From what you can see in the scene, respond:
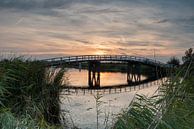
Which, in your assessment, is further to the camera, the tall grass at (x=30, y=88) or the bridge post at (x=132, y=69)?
the bridge post at (x=132, y=69)

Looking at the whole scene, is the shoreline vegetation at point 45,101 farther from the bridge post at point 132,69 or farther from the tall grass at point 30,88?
the bridge post at point 132,69

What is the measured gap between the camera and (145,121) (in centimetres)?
634

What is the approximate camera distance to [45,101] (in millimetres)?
13250

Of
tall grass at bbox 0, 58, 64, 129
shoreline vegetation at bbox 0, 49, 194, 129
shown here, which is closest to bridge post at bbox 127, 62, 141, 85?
tall grass at bbox 0, 58, 64, 129

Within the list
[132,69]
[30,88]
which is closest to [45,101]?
[30,88]

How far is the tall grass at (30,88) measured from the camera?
11.6 m

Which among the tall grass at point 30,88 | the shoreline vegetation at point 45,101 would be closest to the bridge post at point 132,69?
the tall grass at point 30,88

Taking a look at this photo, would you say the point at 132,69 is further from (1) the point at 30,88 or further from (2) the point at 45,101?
(1) the point at 30,88

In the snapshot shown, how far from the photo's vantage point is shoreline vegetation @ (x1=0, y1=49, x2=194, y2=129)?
6.39 meters

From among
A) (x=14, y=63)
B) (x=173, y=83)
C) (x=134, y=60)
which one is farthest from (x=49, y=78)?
(x=134, y=60)

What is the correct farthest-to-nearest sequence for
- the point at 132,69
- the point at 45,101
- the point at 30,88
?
the point at 132,69, the point at 45,101, the point at 30,88

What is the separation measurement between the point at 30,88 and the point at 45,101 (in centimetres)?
75

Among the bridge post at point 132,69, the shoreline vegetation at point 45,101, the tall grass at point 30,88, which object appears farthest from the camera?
the bridge post at point 132,69

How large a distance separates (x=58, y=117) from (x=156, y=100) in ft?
24.8
